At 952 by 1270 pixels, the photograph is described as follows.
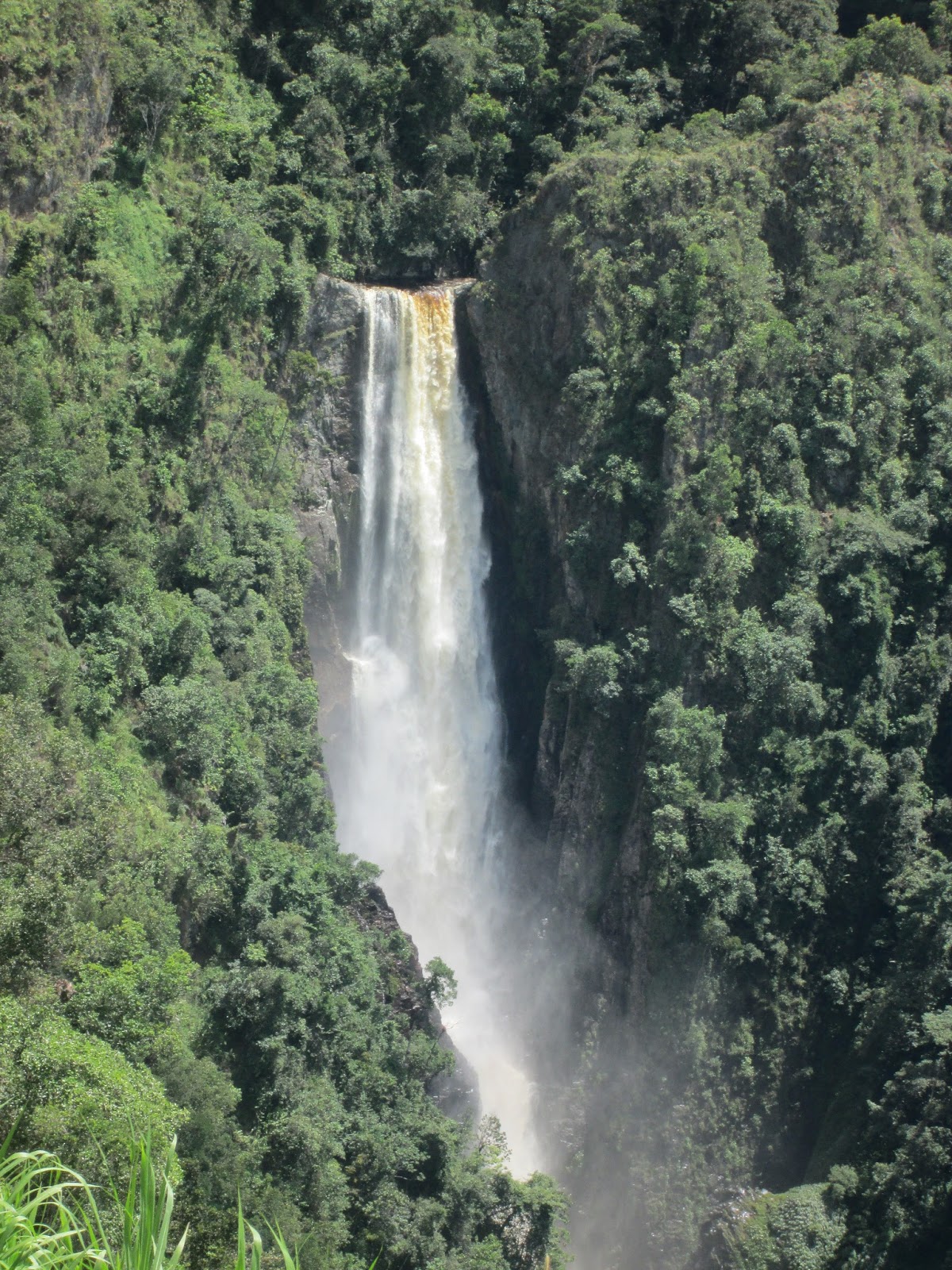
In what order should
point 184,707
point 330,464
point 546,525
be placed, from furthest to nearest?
1. point 546,525
2. point 330,464
3. point 184,707

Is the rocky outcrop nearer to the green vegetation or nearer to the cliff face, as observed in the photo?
the green vegetation

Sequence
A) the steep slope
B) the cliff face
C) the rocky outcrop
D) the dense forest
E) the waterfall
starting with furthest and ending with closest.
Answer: the waterfall → the rocky outcrop → the cliff face → the steep slope → the dense forest

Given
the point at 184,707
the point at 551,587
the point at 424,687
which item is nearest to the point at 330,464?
the point at 424,687

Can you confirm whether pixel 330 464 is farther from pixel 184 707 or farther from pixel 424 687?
pixel 184 707

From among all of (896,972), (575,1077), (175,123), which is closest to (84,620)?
(175,123)

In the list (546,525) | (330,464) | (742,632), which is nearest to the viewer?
(742,632)

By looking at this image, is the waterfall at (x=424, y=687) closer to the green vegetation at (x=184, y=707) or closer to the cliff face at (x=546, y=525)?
the cliff face at (x=546, y=525)

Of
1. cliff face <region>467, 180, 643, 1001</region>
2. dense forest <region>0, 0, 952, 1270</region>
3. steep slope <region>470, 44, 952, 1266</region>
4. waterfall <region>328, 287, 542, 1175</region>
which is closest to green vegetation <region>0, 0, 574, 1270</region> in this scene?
dense forest <region>0, 0, 952, 1270</region>
